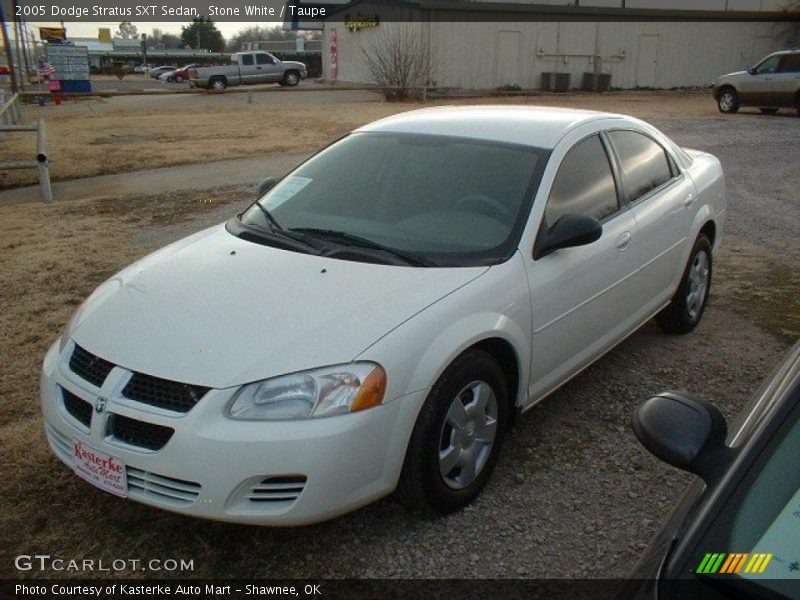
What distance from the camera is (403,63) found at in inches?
1149

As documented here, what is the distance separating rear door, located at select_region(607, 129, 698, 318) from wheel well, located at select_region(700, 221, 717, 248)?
1.09 ft

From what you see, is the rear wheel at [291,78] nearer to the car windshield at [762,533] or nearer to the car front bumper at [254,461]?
the car front bumper at [254,461]

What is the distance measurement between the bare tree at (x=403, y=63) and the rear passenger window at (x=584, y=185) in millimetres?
25070

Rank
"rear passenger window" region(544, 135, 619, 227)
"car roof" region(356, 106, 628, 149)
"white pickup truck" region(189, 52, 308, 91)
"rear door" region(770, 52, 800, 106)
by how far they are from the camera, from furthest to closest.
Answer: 1. "white pickup truck" region(189, 52, 308, 91)
2. "rear door" region(770, 52, 800, 106)
3. "car roof" region(356, 106, 628, 149)
4. "rear passenger window" region(544, 135, 619, 227)

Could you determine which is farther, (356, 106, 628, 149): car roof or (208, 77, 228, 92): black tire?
(208, 77, 228, 92): black tire

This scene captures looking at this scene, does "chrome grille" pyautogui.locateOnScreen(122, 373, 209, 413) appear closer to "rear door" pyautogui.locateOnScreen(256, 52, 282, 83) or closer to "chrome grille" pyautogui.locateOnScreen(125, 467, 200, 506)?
"chrome grille" pyautogui.locateOnScreen(125, 467, 200, 506)

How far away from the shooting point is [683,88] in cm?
3547

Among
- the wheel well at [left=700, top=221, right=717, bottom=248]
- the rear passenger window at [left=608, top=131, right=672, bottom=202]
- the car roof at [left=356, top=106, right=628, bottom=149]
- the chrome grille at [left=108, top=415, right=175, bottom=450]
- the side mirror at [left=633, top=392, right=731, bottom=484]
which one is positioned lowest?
the chrome grille at [left=108, top=415, right=175, bottom=450]

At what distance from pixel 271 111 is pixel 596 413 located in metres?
22.0

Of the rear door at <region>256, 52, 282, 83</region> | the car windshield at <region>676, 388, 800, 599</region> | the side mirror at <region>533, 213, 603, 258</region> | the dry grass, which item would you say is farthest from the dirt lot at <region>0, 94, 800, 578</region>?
the rear door at <region>256, 52, 282, 83</region>

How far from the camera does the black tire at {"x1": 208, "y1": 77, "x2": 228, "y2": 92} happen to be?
131 ft

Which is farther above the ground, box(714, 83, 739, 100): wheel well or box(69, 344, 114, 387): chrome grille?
box(714, 83, 739, 100): wheel well

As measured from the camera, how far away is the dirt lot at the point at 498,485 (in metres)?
2.92

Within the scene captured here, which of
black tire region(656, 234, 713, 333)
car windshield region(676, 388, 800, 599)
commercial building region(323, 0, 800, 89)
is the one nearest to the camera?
car windshield region(676, 388, 800, 599)
